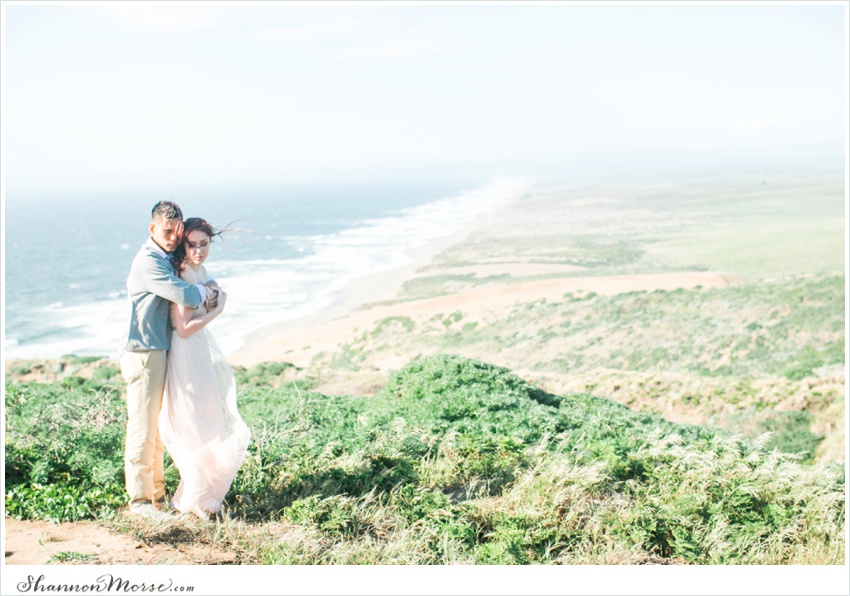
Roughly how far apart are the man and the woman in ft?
0.22

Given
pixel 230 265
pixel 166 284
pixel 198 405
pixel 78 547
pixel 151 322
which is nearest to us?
pixel 166 284

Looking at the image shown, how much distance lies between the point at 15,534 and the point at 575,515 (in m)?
3.50

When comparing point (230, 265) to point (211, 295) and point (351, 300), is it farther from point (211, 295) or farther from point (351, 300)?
point (211, 295)

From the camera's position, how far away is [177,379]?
4613 mm

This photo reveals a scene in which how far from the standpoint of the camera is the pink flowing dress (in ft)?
15.2

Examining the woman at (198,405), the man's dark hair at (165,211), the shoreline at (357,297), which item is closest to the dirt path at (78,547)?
the woman at (198,405)

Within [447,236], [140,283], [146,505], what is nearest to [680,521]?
[146,505]

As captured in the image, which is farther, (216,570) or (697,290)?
(697,290)

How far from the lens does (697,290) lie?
1241 inches

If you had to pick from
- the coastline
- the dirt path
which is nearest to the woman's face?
the dirt path

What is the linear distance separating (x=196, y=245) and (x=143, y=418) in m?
1.06

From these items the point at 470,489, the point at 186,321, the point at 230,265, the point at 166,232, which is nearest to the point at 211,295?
the point at 186,321

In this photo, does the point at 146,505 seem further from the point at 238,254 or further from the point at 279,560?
the point at 238,254

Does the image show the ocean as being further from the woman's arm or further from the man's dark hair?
the man's dark hair
